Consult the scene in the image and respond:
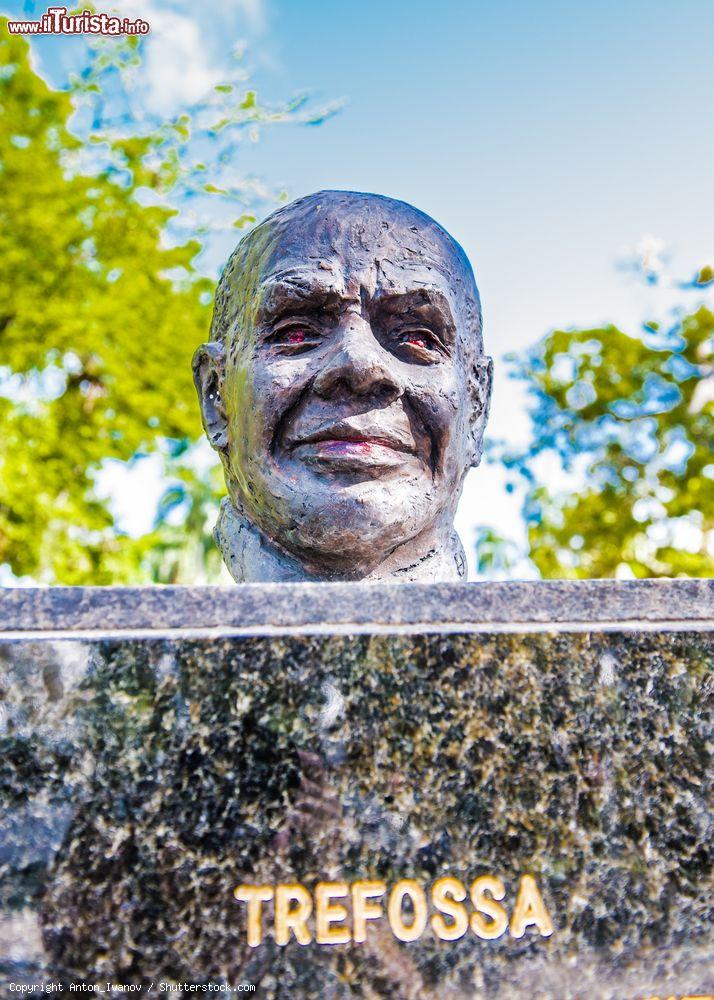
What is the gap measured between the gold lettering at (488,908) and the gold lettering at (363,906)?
0.18 meters

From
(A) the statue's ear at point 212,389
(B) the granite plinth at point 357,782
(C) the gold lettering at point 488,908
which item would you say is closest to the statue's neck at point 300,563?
(A) the statue's ear at point 212,389

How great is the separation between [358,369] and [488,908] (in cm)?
158

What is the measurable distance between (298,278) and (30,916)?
199 cm

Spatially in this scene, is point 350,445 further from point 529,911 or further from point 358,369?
point 529,911

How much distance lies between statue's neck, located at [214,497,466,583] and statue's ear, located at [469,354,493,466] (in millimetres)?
356

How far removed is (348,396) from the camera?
2912 millimetres

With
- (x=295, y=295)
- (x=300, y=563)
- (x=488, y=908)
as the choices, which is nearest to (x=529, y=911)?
(x=488, y=908)

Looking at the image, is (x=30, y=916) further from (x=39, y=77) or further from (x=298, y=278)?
(x=39, y=77)

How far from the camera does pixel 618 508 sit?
13312 mm

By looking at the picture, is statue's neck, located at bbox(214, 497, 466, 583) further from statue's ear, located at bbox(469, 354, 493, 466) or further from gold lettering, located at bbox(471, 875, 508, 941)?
gold lettering, located at bbox(471, 875, 508, 941)

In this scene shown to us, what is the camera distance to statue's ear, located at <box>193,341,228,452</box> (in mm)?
3377

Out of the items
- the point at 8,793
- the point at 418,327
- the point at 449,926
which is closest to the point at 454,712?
the point at 449,926

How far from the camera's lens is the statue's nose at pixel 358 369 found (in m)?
2.82

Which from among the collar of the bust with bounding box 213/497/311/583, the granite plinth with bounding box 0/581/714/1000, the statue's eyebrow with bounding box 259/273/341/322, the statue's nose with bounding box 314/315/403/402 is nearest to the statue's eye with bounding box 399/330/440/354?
the statue's nose with bounding box 314/315/403/402
